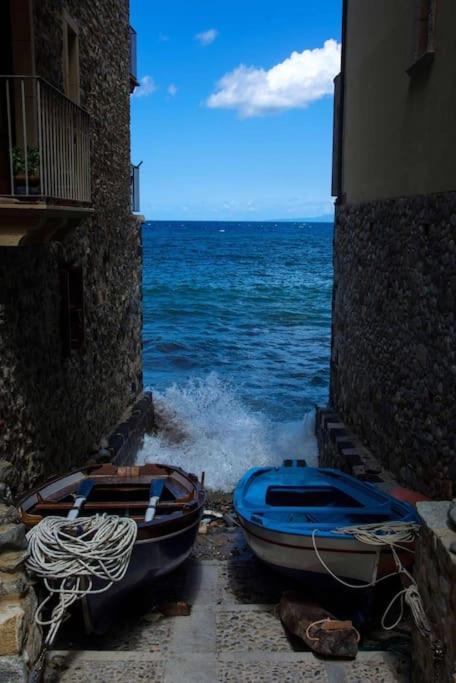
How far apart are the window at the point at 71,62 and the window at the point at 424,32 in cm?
389

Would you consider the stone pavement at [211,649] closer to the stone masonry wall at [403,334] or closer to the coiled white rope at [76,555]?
the coiled white rope at [76,555]

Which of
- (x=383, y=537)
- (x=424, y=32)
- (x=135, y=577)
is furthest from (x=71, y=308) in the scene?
(x=424, y=32)

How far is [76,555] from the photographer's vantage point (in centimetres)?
489

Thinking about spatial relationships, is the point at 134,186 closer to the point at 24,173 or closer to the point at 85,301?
the point at 85,301

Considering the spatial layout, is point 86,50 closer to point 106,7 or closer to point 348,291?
point 106,7

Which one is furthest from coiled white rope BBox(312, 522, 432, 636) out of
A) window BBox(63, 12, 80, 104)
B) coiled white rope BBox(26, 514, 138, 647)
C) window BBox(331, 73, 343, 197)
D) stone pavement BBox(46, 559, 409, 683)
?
window BBox(331, 73, 343, 197)

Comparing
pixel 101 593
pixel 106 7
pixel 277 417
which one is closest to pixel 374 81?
pixel 106 7

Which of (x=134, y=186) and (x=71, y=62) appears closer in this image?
(x=71, y=62)

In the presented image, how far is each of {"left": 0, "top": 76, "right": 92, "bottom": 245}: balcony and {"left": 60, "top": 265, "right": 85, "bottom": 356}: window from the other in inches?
47.4

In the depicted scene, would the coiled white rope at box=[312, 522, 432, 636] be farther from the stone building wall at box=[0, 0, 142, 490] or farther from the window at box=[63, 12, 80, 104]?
the window at box=[63, 12, 80, 104]

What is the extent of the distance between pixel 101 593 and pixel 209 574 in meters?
2.08

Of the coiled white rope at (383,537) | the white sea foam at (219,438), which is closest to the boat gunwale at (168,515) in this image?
the coiled white rope at (383,537)

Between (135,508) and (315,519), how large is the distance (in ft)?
5.78

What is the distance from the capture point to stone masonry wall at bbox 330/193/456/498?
6527 mm
